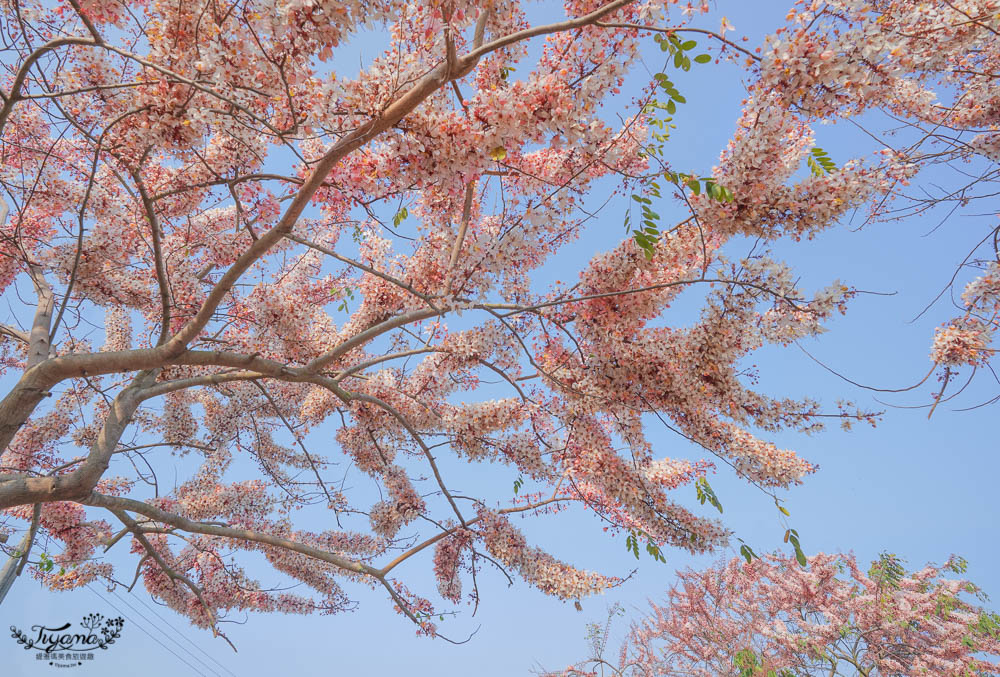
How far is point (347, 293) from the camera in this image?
434cm

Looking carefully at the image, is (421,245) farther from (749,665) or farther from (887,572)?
(887,572)

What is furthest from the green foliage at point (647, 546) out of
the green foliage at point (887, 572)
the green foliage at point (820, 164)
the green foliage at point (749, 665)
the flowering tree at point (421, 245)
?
the green foliage at point (887, 572)

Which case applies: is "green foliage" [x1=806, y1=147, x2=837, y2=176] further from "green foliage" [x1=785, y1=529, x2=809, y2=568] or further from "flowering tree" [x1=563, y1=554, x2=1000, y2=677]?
"flowering tree" [x1=563, y1=554, x2=1000, y2=677]

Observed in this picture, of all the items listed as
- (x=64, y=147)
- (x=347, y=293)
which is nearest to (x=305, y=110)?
(x=347, y=293)

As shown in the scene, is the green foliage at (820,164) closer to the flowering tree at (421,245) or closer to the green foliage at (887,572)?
the flowering tree at (421,245)

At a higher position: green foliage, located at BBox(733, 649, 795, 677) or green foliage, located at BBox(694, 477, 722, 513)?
green foliage, located at BBox(694, 477, 722, 513)

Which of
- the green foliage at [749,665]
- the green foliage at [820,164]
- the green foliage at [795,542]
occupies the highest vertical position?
the green foliage at [820,164]

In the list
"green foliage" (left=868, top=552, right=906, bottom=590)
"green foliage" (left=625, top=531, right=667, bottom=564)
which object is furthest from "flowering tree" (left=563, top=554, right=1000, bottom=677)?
"green foliage" (left=625, top=531, right=667, bottom=564)

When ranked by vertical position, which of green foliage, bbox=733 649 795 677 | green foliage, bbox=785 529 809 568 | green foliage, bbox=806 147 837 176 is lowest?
green foliage, bbox=733 649 795 677

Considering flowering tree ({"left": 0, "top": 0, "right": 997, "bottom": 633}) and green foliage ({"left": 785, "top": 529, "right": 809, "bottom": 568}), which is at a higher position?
flowering tree ({"left": 0, "top": 0, "right": 997, "bottom": 633})

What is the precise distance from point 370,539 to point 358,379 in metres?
2.21

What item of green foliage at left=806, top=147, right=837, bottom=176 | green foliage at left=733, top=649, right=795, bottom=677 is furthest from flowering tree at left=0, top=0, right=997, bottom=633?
green foliage at left=733, top=649, right=795, bottom=677

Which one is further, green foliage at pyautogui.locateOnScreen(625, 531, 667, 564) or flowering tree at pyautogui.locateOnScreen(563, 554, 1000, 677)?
flowering tree at pyautogui.locateOnScreen(563, 554, 1000, 677)

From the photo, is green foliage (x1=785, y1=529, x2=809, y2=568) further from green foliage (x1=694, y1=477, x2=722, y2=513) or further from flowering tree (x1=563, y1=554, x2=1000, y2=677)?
flowering tree (x1=563, y1=554, x2=1000, y2=677)
